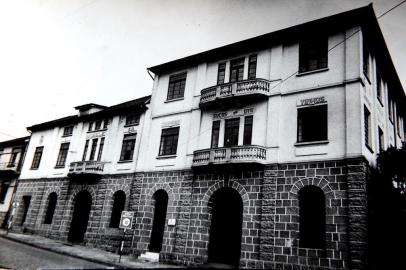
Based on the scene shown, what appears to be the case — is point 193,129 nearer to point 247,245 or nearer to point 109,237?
point 247,245

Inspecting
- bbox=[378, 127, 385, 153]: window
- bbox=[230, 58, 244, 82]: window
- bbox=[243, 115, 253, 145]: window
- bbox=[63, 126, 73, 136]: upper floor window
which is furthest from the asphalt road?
bbox=[378, 127, 385, 153]: window

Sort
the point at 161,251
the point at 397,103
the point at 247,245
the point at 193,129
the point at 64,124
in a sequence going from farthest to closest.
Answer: the point at 64,124 → the point at 397,103 → the point at 193,129 → the point at 161,251 → the point at 247,245

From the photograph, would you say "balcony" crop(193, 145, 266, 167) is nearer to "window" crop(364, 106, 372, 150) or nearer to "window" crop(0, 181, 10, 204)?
"window" crop(364, 106, 372, 150)

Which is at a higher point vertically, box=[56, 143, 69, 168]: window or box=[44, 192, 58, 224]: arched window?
box=[56, 143, 69, 168]: window

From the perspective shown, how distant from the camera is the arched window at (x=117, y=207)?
23.7 metres

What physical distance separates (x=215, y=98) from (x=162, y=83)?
6090 mm

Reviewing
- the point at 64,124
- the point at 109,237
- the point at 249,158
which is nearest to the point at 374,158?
the point at 249,158

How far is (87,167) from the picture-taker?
26047 mm

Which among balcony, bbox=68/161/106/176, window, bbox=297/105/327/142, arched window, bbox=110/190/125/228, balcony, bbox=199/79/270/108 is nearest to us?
window, bbox=297/105/327/142

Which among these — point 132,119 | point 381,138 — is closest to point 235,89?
point 381,138

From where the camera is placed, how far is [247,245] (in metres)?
16.7

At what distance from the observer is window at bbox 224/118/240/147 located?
1942 cm

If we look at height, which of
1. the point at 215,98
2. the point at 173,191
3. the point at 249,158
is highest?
the point at 215,98

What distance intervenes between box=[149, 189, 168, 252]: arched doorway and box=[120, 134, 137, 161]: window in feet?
13.9
